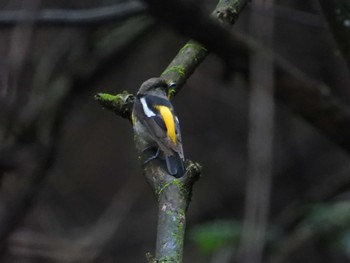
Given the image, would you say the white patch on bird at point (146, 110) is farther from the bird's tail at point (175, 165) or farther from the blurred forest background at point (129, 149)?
the blurred forest background at point (129, 149)

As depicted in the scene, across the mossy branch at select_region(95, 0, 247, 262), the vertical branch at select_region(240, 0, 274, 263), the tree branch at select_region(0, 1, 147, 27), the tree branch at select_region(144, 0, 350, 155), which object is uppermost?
the tree branch at select_region(0, 1, 147, 27)

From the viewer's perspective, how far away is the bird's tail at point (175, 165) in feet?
8.58

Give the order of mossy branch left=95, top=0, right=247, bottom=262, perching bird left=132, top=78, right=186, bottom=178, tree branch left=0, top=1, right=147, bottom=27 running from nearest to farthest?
mossy branch left=95, top=0, right=247, bottom=262 → perching bird left=132, top=78, right=186, bottom=178 → tree branch left=0, top=1, right=147, bottom=27

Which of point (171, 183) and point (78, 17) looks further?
point (78, 17)

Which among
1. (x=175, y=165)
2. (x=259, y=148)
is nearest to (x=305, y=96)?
(x=259, y=148)

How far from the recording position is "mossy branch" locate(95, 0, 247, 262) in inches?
92.8

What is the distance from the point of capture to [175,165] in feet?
8.92

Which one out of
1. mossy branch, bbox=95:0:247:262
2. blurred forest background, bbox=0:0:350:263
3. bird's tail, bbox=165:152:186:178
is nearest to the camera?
mossy branch, bbox=95:0:247:262

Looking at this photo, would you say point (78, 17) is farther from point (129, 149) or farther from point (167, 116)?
point (129, 149)

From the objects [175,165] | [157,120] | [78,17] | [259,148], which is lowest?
[175,165]

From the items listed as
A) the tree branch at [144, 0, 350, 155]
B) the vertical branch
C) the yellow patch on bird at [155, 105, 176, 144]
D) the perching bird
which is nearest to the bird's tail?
the perching bird

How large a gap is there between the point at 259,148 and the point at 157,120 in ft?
2.52

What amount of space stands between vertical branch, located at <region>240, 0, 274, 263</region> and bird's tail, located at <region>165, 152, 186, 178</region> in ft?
2.53

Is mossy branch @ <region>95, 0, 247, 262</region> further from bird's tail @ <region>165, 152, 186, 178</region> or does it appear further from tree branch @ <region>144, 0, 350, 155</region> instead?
tree branch @ <region>144, 0, 350, 155</region>
